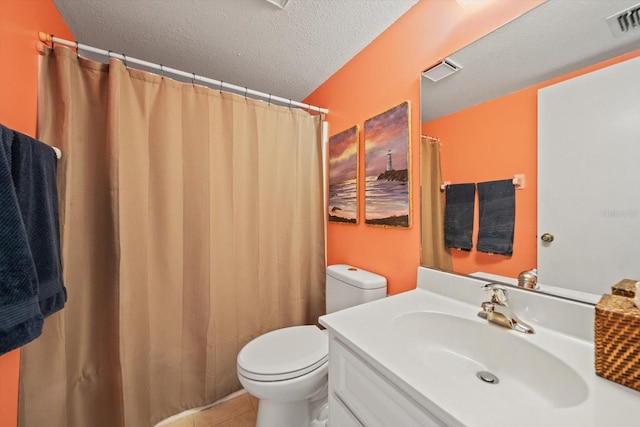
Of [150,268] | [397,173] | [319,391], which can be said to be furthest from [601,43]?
[150,268]

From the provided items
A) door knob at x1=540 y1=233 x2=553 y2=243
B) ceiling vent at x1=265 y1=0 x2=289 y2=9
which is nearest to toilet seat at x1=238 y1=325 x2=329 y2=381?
door knob at x1=540 y1=233 x2=553 y2=243

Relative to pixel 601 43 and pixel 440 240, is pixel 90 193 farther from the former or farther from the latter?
pixel 601 43

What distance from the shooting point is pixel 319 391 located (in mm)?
1088

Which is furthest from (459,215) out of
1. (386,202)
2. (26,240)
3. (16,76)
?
(16,76)

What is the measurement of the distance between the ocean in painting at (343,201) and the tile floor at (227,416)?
50.1 inches

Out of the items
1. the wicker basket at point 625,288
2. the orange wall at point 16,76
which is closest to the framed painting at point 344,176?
the wicker basket at point 625,288

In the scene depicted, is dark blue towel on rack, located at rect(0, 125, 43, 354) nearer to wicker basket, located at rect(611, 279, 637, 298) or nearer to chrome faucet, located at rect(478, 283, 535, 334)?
chrome faucet, located at rect(478, 283, 535, 334)

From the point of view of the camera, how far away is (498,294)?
762mm

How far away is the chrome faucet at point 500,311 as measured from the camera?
0.73 m

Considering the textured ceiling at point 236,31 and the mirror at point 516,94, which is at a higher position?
the textured ceiling at point 236,31

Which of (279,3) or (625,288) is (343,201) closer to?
(279,3)

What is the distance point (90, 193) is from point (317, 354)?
1.35 metres

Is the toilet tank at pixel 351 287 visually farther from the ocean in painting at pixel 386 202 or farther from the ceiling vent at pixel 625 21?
the ceiling vent at pixel 625 21

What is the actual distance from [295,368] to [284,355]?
11 cm
